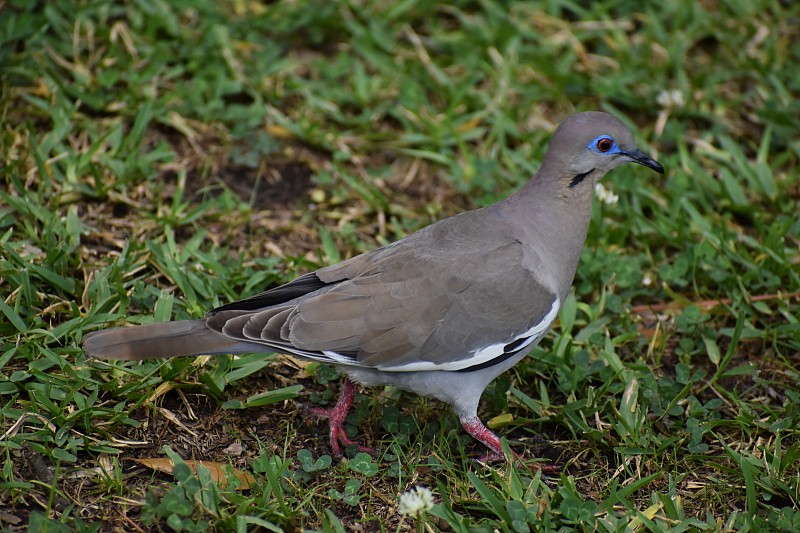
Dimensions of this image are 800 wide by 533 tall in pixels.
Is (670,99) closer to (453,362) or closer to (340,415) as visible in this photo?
(453,362)

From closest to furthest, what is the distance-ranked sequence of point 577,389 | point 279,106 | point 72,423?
point 72,423 → point 577,389 → point 279,106

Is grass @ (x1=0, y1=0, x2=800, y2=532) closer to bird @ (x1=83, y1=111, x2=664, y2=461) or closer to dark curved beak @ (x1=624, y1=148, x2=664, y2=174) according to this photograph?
bird @ (x1=83, y1=111, x2=664, y2=461)

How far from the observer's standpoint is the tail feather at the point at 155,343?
12.8ft

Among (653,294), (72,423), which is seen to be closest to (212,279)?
(72,423)

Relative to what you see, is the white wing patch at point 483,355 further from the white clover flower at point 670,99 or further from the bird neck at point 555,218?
the white clover flower at point 670,99

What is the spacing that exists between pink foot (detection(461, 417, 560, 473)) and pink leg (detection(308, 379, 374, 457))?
483mm

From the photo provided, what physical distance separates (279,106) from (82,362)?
2.64m

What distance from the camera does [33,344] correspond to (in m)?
4.21

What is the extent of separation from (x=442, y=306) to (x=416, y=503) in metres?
0.95

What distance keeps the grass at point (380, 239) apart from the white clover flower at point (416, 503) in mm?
83

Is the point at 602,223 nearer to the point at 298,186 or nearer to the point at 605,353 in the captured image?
the point at 605,353

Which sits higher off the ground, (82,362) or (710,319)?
(82,362)

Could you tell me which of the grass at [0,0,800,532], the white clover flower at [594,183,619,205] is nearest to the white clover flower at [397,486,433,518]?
the grass at [0,0,800,532]

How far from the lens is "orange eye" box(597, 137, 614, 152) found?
4.45m
